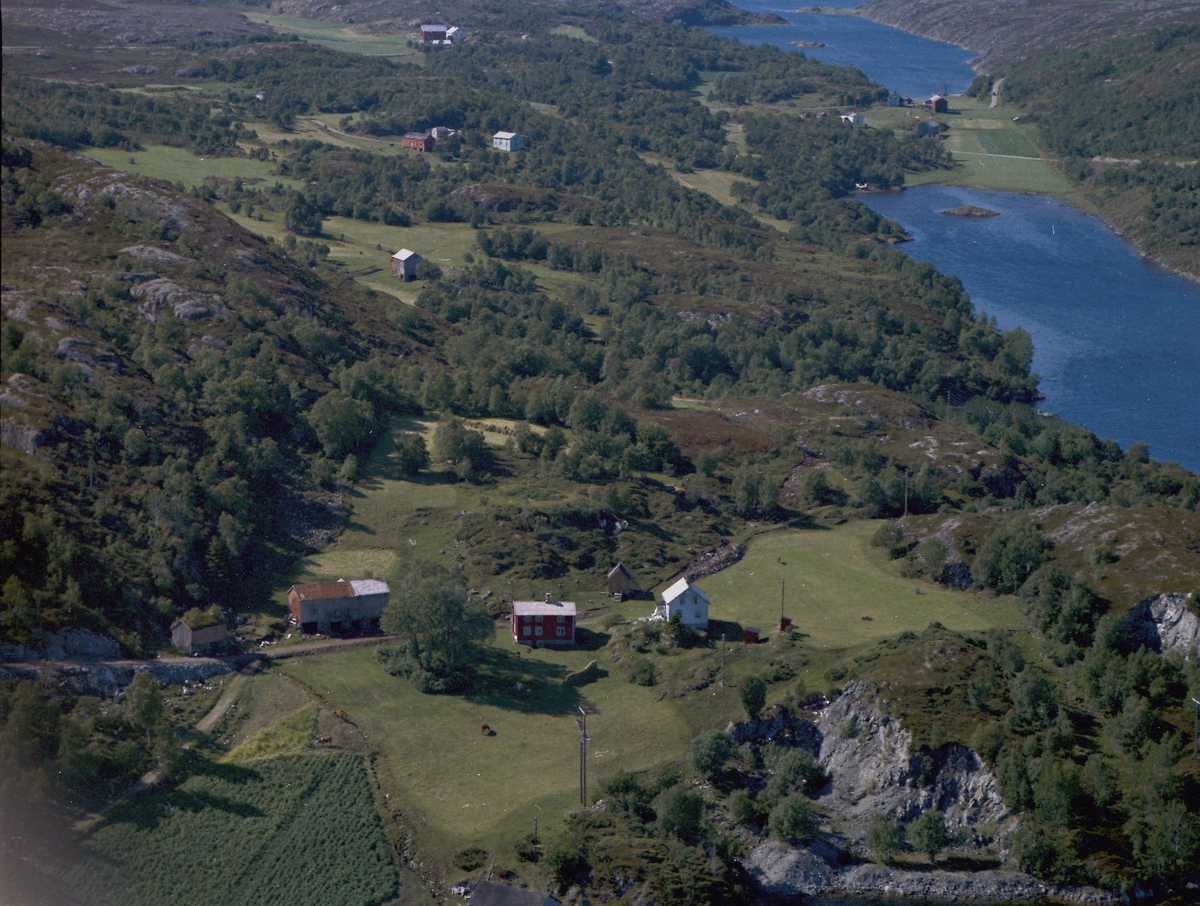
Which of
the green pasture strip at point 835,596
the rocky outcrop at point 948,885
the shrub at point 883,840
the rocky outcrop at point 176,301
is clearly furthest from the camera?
the rocky outcrop at point 176,301

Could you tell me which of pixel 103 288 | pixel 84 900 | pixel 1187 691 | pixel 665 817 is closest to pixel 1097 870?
pixel 1187 691

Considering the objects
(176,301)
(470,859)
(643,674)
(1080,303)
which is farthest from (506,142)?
(470,859)

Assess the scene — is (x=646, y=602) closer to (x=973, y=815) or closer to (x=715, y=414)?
(x=973, y=815)

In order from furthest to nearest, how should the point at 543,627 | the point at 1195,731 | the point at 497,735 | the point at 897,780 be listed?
the point at 543,627 < the point at 497,735 < the point at 1195,731 < the point at 897,780

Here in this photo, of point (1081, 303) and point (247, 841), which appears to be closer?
point (247, 841)

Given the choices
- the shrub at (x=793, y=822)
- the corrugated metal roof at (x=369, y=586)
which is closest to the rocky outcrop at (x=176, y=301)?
the corrugated metal roof at (x=369, y=586)

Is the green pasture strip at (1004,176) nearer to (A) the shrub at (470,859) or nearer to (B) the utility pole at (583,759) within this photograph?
(B) the utility pole at (583,759)

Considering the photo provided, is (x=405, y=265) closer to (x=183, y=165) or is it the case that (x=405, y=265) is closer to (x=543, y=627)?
(x=183, y=165)
